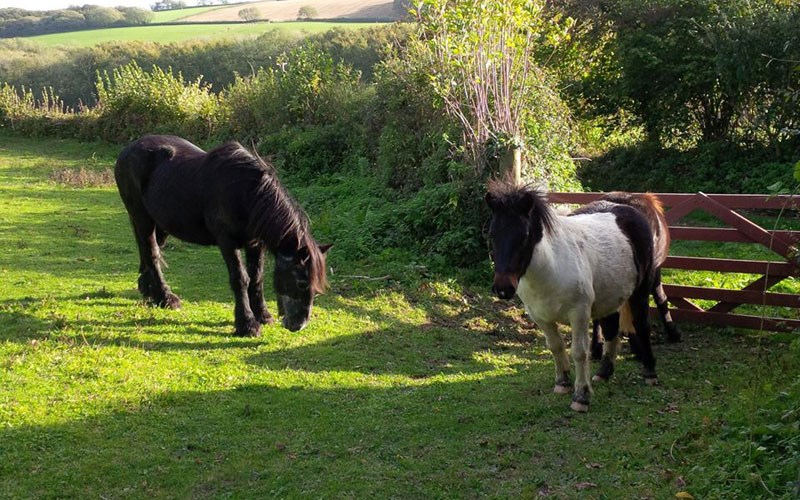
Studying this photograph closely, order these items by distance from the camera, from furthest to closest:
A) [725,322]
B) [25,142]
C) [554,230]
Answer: [25,142]
[725,322]
[554,230]

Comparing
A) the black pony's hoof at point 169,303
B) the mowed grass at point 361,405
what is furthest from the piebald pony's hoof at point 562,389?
the black pony's hoof at point 169,303

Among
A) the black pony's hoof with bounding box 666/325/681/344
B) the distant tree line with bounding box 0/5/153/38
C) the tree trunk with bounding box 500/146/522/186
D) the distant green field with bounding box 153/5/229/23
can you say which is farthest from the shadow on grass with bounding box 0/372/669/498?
the distant green field with bounding box 153/5/229/23

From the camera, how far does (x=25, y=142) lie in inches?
924

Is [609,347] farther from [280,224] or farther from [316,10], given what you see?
[316,10]

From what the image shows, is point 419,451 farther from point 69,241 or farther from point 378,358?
point 69,241

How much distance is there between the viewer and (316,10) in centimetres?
4769

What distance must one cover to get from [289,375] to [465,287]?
353 cm

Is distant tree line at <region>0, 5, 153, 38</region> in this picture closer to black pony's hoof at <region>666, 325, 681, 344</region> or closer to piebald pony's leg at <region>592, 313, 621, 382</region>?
black pony's hoof at <region>666, 325, 681, 344</region>

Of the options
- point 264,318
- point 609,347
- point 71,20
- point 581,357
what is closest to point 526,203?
point 581,357

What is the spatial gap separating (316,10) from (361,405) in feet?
152

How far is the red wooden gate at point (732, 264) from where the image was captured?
686cm

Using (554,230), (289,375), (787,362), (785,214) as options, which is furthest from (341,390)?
(785,214)

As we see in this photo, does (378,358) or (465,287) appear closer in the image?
(378,358)

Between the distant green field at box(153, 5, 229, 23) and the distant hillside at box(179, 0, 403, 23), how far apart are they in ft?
4.31
